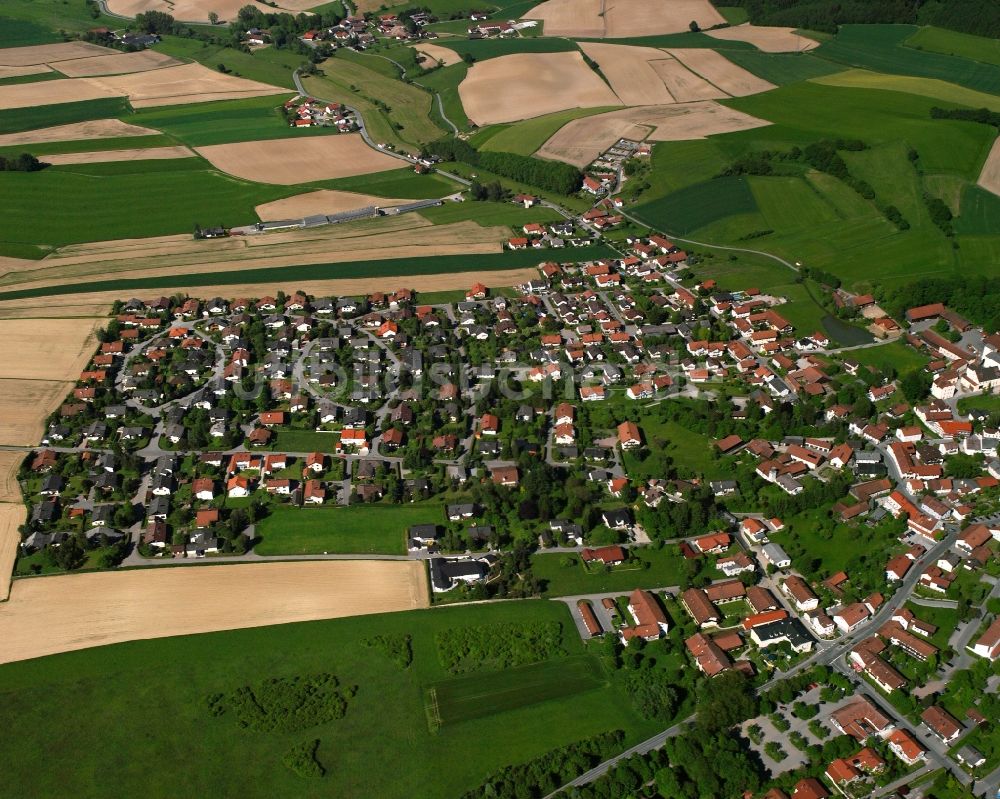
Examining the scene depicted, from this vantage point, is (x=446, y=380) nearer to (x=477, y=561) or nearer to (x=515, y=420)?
(x=515, y=420)

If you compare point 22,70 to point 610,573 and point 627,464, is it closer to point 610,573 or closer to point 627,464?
point 627,464

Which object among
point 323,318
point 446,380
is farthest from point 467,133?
point 446,380

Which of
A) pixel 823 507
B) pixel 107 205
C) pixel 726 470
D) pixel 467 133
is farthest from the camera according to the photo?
pixel 467 133

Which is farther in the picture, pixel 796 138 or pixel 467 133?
pixel 467 133

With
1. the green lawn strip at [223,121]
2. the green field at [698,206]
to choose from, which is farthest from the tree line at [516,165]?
the green lawn strip at [223,121]

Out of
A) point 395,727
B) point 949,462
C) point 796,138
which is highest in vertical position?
point 796,138

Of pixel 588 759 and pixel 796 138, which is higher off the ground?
pixel 796 138

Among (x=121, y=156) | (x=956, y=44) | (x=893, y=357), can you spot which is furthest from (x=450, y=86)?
(x=893, y=357)
